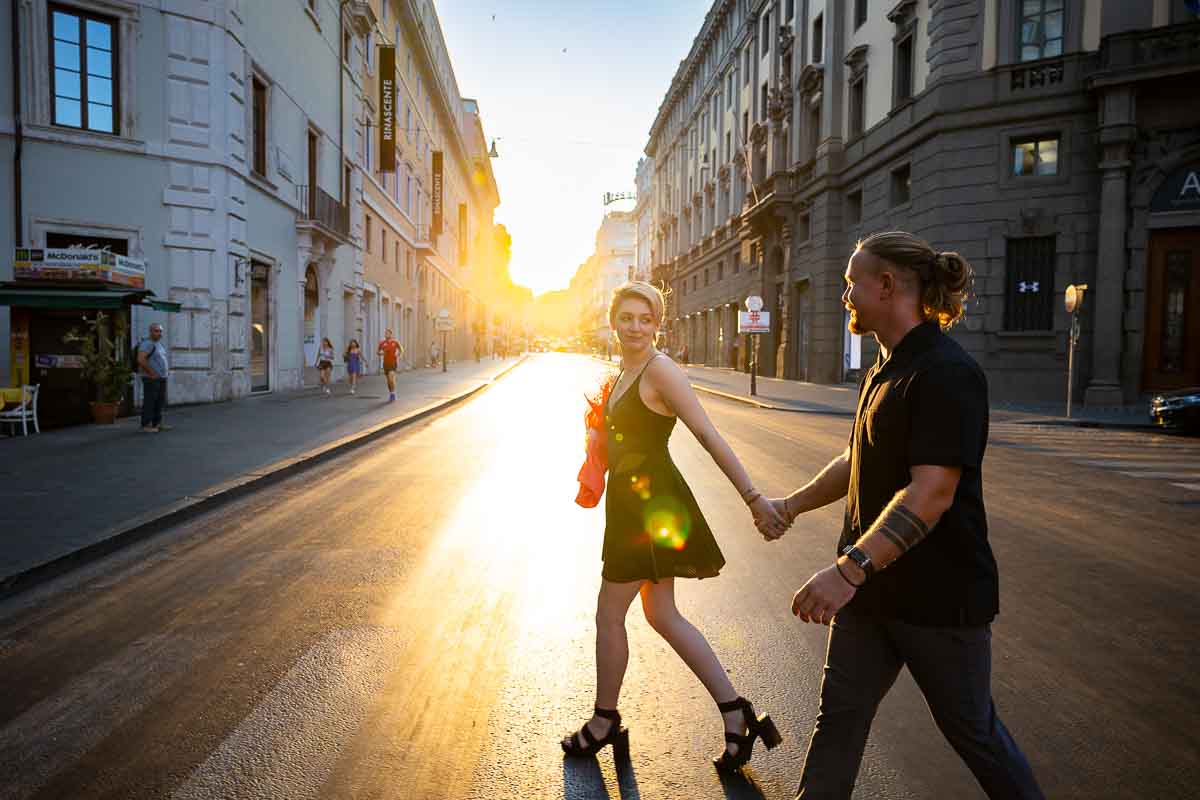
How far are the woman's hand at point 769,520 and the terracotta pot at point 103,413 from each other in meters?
14.1

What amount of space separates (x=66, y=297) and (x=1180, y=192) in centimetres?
2351

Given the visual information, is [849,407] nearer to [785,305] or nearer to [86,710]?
[785,305]

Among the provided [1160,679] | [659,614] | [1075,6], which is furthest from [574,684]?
[1075,6]

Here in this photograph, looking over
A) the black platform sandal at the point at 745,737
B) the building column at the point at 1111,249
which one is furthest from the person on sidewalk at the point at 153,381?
the building column at the point at 1111,249

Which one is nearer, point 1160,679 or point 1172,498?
point 1160,679

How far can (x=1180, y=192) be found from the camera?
63.3 ft

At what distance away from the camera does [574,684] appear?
11.9 feet

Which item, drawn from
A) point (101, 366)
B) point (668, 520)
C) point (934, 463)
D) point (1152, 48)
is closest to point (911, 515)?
point (934, 463)

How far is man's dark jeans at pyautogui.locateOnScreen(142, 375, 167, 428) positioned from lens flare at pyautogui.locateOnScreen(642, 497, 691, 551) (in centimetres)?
1180

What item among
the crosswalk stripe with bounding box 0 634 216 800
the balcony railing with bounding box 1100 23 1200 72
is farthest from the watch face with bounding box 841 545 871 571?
the balcony railing with bounding box 1100 23 1200 72

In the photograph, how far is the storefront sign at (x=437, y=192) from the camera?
46.5 metres

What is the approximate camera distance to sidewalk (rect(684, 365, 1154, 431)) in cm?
1636

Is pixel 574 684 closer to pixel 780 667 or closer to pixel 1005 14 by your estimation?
pixel 780 667

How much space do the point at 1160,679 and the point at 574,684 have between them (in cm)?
267
